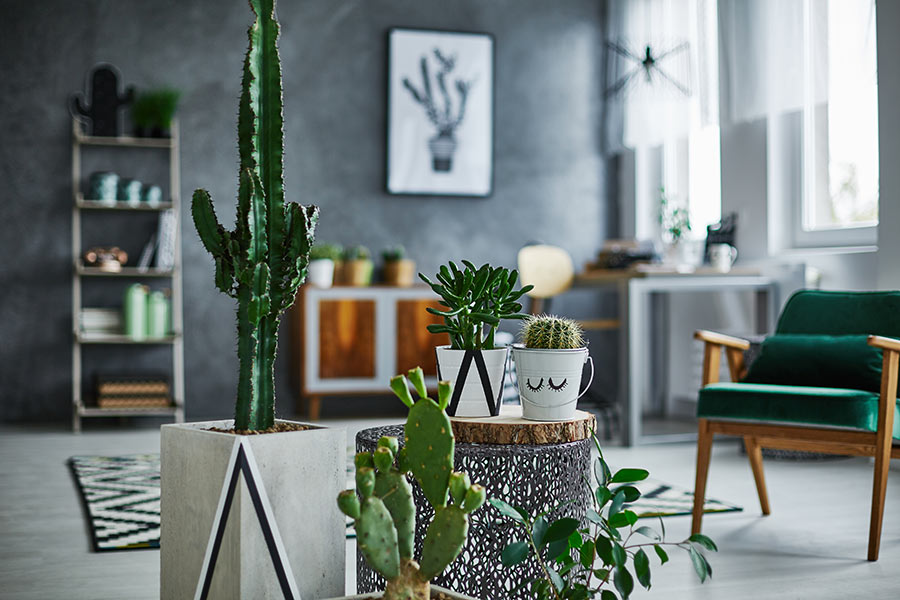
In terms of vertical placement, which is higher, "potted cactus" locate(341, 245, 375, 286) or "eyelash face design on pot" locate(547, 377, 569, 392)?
"potted cactus" locate(341, 245, 375, 286)

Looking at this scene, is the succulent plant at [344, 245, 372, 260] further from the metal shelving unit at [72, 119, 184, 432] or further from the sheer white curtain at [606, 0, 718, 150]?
the sheer white curtain at [606, 0, 718, 150]

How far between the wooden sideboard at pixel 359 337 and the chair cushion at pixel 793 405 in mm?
2758

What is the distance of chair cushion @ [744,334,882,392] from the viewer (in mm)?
3002

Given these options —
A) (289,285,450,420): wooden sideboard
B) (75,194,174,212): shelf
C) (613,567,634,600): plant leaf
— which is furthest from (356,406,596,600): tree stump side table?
(75,194,174,212): shelf

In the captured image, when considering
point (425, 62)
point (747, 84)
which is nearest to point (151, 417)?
point (425, 62)

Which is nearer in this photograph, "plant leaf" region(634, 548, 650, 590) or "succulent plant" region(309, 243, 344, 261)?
"plant leaf" region(634, 548, 650, 590)

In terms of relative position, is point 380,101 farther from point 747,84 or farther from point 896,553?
point 896,553

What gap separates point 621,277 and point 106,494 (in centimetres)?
258

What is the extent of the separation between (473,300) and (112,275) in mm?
4251

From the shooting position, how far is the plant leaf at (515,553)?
5.57 ft

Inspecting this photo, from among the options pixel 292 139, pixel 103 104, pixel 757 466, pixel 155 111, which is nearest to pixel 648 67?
pixel 292 139

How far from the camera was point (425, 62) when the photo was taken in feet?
20.4

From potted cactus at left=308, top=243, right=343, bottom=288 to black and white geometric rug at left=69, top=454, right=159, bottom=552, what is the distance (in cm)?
156

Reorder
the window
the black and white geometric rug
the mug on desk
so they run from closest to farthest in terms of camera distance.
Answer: the black and white geometric rug
the window
the mug on desk
